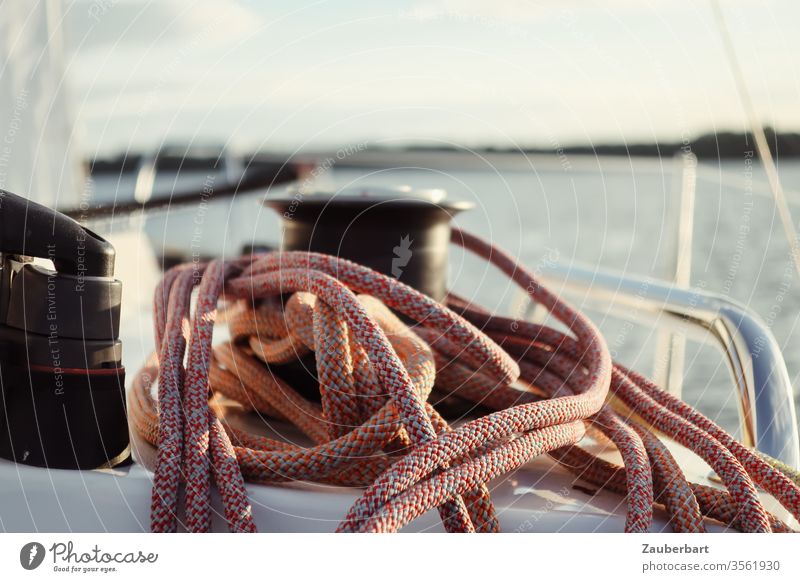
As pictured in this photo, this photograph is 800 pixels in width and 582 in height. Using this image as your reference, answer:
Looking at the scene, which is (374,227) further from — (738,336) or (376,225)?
(738,336)

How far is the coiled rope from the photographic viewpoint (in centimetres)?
64

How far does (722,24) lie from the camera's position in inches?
39.3

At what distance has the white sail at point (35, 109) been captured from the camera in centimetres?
→ 146

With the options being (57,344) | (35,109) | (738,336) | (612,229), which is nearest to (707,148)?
(738,336)

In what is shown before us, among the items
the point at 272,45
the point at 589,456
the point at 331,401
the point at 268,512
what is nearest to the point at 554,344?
the point at 589,456

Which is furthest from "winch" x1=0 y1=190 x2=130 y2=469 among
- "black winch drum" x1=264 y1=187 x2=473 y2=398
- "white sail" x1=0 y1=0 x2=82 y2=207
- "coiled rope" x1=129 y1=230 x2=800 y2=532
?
"white sail" x1=0 y1=0 x2=82 y2=207

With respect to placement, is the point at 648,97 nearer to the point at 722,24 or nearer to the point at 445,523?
the point at 722,24

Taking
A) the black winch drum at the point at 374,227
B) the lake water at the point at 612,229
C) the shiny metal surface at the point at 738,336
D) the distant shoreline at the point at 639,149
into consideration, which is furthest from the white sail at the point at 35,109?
the shiny metal surface at the point at 738,336

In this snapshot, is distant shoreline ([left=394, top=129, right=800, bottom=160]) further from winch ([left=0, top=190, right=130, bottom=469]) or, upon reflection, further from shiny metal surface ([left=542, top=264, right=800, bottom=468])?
winch ([left=0, top=190, right=130, bottom=469])

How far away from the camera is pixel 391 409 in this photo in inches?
27.6

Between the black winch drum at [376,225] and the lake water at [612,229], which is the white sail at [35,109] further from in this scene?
the black winch drum at [376,225]

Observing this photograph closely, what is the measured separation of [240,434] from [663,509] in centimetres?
40

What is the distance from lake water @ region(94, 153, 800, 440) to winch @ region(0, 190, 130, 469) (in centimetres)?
35

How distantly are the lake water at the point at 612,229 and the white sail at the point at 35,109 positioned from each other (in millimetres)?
112
